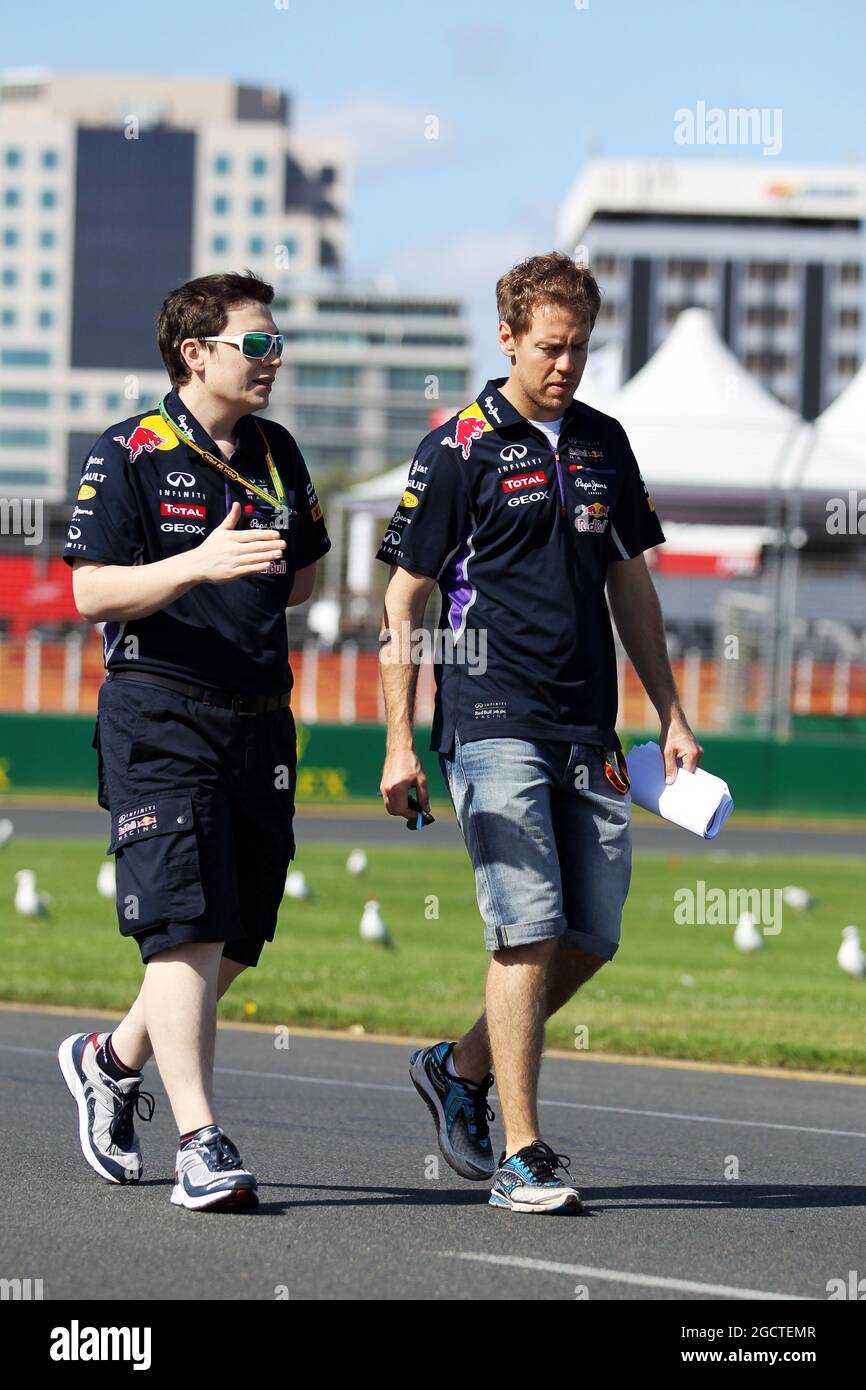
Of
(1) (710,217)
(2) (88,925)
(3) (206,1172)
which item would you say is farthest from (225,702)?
(1) (710,217)

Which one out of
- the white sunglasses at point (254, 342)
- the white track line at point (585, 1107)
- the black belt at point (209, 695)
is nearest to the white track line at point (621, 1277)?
the black belt at point (209, 695)

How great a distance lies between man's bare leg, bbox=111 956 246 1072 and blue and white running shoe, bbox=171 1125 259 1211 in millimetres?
429

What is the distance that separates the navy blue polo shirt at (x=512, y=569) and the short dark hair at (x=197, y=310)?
582 mm

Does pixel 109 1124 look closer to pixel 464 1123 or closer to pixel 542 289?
pixel 464 1123

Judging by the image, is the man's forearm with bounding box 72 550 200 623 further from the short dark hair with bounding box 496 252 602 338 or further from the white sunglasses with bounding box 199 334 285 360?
the short dark hair with bounding box 496 252 602 338

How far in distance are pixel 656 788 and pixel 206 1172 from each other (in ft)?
4.96

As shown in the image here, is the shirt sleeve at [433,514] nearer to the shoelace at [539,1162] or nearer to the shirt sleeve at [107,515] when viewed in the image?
the shirt sleeve at [107,515]

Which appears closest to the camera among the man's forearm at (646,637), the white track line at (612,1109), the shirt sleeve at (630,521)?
the shirt sleeve at (630,521)

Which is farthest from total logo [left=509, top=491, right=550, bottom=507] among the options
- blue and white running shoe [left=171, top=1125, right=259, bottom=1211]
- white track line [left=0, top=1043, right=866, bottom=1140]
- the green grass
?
the green grass

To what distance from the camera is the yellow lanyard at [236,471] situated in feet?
17.1

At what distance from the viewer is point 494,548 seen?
531 cm

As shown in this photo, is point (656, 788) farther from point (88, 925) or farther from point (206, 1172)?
point (88, 925)

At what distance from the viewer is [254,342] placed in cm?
520

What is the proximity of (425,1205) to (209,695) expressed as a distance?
4.36 feet
